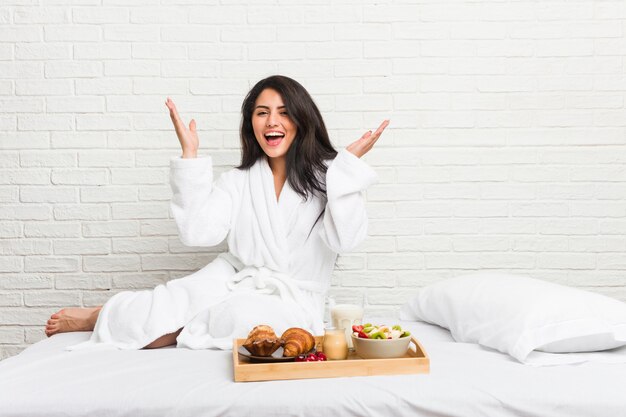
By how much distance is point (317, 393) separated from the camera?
5.38 ft

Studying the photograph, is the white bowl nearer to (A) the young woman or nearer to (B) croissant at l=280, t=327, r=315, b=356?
(B) croissant at l=280, t=327, r=315, b=356

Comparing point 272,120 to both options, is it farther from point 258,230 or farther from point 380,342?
point 380,342

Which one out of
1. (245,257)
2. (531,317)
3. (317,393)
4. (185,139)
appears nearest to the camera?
(317,393)

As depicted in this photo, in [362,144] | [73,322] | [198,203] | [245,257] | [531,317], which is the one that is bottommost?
[73,322]

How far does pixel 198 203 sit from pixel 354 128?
938 mm

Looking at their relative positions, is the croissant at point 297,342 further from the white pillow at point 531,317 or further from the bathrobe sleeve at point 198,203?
the bathrobe sleeve at point 198,203

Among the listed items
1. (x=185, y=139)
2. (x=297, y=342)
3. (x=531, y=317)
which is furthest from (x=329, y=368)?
(x=185, y=139)

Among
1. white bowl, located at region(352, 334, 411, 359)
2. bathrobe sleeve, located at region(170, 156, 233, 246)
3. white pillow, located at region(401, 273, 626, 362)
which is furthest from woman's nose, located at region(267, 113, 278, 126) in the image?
white bowl, located at region(352, 334, 411, 359)

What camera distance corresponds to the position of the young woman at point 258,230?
7.42 ft

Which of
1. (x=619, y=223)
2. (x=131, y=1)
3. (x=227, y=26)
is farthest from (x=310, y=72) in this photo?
(x=619, y=223)

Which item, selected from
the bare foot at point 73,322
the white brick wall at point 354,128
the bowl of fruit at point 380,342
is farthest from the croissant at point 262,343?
the white brick wall at point 354,128

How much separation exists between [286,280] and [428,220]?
0.94 meters

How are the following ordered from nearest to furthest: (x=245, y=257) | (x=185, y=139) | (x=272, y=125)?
(x=185, y=139)
(x=245, y=257)
(x=272, y=125)

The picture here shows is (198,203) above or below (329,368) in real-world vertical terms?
above
